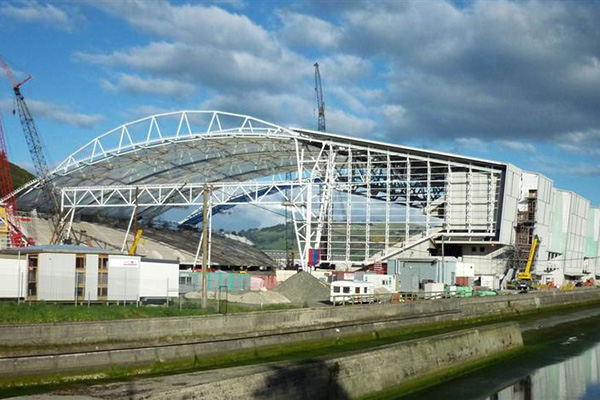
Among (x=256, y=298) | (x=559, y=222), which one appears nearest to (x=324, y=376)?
(x=256, y=298)

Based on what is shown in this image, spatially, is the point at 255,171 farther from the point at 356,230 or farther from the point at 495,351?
the point at 495,351

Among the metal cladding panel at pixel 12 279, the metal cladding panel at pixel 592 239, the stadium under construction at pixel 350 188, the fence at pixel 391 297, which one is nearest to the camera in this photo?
the metal cladding panel at pixel 12 279

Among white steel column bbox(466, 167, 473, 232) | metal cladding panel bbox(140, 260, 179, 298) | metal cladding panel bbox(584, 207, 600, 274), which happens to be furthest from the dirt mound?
metal cladding panel bbox(584, 207, 600, 274)

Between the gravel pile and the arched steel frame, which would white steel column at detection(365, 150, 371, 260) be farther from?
the gravel pile

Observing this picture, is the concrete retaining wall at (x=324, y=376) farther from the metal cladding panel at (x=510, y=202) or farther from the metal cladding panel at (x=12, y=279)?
the metal cladding panel at (x=510, y=202)

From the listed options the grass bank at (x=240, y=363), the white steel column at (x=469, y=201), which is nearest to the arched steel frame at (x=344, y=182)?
the white steel column at (x=469, y=201)

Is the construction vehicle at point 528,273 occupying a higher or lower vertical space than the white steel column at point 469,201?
lower

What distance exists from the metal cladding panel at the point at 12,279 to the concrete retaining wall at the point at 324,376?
2095 cm

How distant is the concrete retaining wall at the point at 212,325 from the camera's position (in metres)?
32.2

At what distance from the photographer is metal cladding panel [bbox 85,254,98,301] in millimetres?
42625

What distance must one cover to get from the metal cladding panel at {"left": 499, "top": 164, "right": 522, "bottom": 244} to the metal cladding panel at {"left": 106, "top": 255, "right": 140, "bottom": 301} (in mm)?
54240

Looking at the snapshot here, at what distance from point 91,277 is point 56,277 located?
87.0 inches

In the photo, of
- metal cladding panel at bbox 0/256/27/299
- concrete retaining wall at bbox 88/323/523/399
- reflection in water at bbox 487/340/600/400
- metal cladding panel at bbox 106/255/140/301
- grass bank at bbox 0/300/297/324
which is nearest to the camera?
concrete retaining wall at bbox 88/323/523/399

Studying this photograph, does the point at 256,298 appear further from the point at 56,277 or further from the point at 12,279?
the point at 12,279
